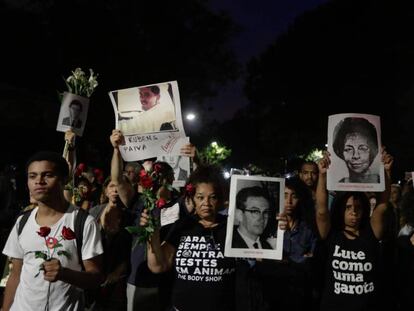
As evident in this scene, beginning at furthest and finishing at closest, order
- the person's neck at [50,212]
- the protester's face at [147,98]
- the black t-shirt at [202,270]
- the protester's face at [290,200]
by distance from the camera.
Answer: the protester's face at [147,98] → the protester's face at [290,200] → the black t-shirt at [202,270] → the person's neck at [50,212]

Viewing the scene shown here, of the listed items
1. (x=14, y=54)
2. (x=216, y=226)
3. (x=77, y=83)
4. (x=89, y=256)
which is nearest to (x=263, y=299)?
(x=216, y=226)

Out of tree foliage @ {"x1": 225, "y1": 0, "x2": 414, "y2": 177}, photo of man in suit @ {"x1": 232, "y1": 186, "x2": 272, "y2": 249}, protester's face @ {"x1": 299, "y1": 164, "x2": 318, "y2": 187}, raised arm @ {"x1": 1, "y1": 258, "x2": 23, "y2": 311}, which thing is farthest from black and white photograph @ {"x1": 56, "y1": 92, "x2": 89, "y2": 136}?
tree foliage @ {"x1": 225, "y1": 0, "x2": 414, "y2": 177}

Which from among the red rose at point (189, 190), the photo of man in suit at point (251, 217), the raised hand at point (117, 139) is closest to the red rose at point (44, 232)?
the red rose at point (189, 190)

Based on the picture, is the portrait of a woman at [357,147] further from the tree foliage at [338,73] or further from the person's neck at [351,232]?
the tree foliage at [338,73]

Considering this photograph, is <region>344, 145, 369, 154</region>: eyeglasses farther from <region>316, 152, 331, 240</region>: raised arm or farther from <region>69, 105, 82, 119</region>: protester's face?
<region>69, 105, 82, 119</region>: protester's face

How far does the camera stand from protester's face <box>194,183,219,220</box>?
4.03 m

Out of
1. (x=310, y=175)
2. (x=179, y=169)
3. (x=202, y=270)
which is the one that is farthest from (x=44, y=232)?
(x=310, y=175)

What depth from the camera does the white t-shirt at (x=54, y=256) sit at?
3.26m

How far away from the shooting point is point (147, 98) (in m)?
5.17

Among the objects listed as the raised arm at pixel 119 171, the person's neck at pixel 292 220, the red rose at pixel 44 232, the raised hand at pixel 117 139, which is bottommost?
the red rose at pixel 44 232

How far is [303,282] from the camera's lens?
4438 millimetres

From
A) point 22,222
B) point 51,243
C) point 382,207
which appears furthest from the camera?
point 382,207

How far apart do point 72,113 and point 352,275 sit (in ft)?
9.77

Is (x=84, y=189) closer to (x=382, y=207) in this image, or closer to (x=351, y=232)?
(x=351, y=232)
